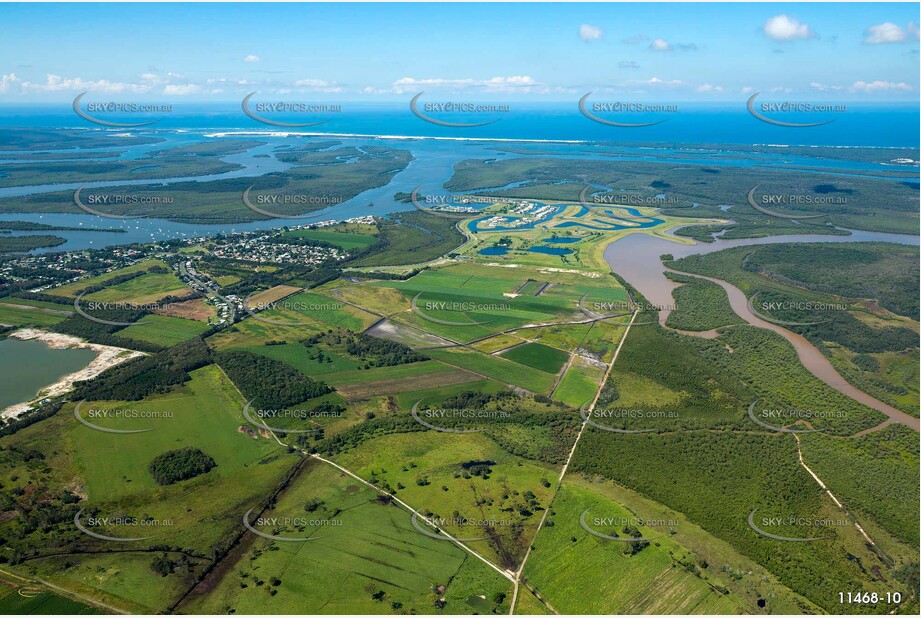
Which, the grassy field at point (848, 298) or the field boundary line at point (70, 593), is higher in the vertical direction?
the grassy field at point (848, 298)

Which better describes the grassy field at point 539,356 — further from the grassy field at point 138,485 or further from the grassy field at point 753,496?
the grassy field at point 138,485

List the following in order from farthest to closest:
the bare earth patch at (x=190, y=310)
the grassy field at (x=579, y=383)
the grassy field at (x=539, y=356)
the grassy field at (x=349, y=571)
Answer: the bare earth patch at (x=190, y=310) < the grassy field at (x=539, y=356) < the grassy field at (x=579, y=383) < the grassy field at (x=349, y=571)

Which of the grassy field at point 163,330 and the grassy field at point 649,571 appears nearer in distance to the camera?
the grassy field at point 649,571

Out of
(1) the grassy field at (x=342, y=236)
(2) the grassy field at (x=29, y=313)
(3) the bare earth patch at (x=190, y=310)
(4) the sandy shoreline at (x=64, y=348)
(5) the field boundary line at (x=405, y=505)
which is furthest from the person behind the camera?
(1) the grassy field at (x=342, y=236)

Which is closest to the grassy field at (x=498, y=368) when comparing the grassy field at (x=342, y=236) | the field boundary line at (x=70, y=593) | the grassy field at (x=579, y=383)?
the grassy field at (x=579, y=383)

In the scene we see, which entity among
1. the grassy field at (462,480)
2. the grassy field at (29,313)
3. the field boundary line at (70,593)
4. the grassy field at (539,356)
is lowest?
the field boundary line at (70,593)

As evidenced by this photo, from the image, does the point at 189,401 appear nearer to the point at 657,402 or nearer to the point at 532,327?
the point at 532,327

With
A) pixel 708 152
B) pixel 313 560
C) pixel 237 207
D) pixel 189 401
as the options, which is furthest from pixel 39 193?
pixel 708 152

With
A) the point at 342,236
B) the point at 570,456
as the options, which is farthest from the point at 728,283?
the point at 342,236
